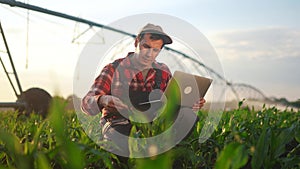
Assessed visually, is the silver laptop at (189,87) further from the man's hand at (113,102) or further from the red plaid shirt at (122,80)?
the red plaid shirt at (122,80)

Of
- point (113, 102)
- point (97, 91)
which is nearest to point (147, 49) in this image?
point (97, 91)

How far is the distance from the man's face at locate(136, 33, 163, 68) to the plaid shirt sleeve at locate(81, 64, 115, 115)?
0.85 ft

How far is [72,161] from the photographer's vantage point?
1.10 m

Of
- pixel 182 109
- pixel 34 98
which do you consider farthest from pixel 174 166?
pixel 34 98

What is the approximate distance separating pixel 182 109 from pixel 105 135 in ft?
2.48

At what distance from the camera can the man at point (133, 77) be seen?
10.3 feet

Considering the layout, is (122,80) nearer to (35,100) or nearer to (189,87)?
(189,87)

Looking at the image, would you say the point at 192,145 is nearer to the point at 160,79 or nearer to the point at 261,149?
the point at 261,149

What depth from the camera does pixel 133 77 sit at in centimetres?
336

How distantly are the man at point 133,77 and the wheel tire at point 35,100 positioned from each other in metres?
4.98

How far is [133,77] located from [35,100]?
524 centimetres

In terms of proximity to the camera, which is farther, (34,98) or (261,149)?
(34,98)

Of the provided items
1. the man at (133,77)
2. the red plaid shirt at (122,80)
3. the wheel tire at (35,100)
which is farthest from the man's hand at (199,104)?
the wheel tire at (35,100)

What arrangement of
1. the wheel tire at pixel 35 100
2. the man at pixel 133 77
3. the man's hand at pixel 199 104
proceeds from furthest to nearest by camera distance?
the wheel tire at pixel 35 100 < the man at pixel 133 77 < the man's hand at pixel 199 104
